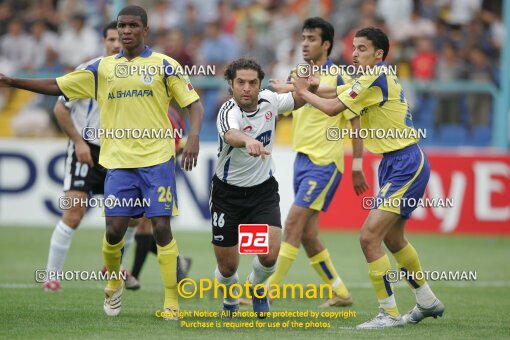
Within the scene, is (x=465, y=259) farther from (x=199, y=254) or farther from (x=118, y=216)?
(x=118, y=216)

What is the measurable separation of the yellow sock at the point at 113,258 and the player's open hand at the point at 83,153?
139cm

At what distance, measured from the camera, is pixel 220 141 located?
29.0 ft

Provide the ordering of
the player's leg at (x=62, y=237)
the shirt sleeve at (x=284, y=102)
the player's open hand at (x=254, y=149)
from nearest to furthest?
the player's open hand at (x=254, y=149)
the shirt sleeve at (x=284, y=102)
the player's leg at (x=62, y=237)

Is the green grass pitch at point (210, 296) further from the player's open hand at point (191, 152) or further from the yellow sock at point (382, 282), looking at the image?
the player's open hand at point (191, 152)

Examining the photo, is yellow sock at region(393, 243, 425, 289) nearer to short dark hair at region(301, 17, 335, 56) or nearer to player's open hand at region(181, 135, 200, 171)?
player's open hand at region(181, 135, 200, 171)

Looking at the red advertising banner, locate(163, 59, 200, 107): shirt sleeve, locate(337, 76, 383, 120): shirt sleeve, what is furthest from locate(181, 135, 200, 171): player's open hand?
the red advertising banner

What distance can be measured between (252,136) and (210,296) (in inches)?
98.7

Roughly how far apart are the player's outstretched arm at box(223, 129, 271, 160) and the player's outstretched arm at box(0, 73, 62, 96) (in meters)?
1.64

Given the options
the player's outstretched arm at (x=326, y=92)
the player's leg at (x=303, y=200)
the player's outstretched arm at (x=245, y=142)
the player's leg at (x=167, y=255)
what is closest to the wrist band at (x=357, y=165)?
the player's leg at (x=303, y=200)

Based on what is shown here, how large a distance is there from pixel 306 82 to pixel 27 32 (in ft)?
41.2

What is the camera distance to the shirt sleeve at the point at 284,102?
351 inches

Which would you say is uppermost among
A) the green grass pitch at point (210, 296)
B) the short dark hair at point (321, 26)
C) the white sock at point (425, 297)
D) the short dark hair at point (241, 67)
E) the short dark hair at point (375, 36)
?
the short dark hair at point (321, 26)

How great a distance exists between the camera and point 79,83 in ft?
28.6

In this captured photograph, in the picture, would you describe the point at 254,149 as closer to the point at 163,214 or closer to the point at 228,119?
the point at 228,119
